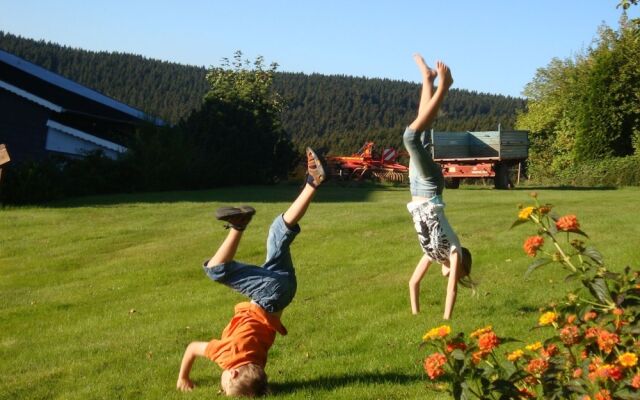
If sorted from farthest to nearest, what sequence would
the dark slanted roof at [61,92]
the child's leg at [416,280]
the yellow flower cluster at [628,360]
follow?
the dark slanted roof at [61,92] → the child's leg at [416,280] → the yellow flower cluster at [628,360]

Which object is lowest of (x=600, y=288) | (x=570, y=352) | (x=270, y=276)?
(x=270, y=276)

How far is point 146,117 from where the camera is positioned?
30797mm

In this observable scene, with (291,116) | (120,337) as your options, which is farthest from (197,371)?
(291,116)

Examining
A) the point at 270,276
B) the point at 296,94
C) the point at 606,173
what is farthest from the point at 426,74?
the point at 296,94

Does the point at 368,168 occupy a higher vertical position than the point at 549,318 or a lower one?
lower

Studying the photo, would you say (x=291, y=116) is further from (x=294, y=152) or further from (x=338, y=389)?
(x=338, y=389)

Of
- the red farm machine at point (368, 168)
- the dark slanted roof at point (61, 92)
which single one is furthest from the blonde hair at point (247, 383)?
the red farm machine at point (368, 168)

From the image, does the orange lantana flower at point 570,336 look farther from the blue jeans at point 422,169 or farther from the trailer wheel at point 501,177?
the trailer wheel at point 501,177

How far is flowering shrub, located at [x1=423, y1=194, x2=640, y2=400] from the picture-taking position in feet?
10.6

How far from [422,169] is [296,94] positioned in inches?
3601

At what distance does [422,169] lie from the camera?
7.65 meters

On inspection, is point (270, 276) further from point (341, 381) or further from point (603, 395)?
point (603, 395)

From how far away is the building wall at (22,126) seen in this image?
28.2 metres

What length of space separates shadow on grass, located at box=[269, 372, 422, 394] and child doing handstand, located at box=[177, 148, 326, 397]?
26 cm
